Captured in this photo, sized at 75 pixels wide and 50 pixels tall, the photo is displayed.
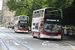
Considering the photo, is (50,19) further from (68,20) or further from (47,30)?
(68,20)

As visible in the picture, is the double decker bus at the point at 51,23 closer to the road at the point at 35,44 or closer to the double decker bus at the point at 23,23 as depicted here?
the road at the point at 35,44

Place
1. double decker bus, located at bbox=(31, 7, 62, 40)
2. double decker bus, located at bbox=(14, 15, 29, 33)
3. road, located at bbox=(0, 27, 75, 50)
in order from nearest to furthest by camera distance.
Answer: road, located at bbox=(0, 27, 75, 50) < double decker bus, located at bbox=(31, 7, 62, 40) < double decker bus, located at bbox=(14, 15, 29, 33)

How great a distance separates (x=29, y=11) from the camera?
51.1 metres

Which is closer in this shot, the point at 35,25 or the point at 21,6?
the point at 35,25

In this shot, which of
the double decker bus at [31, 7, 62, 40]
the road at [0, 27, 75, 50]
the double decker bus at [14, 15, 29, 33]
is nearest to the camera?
the road at [0, 27, 75, 50]

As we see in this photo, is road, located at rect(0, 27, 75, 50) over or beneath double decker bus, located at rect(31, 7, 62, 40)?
beneath

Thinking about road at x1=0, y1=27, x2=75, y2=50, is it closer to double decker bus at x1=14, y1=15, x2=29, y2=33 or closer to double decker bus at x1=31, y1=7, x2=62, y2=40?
double decker bus at x1=31, y1=7, x2=62, y2=40

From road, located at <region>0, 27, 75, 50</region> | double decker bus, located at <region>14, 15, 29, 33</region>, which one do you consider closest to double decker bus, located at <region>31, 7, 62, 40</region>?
road, located at <region>0, 27, 75, 50</region>

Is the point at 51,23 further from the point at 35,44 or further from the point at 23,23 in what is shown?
the point at 23,23

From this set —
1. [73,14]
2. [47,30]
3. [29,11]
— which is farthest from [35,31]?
[29,11]

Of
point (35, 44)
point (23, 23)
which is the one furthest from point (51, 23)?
point (23, 23)

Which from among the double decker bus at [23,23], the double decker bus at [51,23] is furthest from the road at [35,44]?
the double decker bus at [23,23]

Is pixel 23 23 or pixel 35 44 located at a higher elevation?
pixel 23 23

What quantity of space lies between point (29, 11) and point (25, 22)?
538cm
